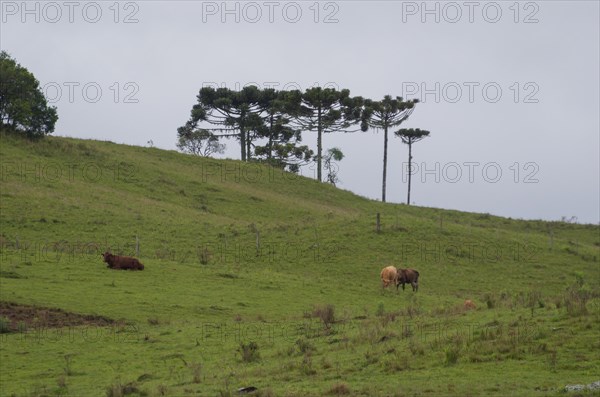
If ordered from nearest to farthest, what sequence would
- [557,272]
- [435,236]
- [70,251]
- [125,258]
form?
[125,258], [70,251], [557,272], [435,236]

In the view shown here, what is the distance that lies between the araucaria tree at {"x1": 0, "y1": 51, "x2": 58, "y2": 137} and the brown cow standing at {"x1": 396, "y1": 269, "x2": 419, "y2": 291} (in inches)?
1436

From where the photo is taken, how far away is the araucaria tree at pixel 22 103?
59469mm

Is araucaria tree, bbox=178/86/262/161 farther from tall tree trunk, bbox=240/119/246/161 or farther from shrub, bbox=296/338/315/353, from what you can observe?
shrub, bbox=296/338/315/353

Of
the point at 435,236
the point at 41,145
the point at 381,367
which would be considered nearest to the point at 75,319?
the point at 381,367

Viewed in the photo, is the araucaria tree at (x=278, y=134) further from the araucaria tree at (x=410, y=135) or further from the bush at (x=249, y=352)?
the bush at (x=249, y=352)

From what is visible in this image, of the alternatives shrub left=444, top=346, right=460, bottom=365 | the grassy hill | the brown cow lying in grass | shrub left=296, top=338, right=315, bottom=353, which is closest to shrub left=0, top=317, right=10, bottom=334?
the grassy hill

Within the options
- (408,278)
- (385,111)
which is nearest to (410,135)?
(385,111)

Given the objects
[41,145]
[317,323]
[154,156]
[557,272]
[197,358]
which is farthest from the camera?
[154,156]

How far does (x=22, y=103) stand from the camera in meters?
59.5

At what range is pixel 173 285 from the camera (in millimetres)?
30125

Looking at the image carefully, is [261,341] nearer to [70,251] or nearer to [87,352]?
[87,352]

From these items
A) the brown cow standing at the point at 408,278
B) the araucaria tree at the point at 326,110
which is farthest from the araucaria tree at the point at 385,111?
the brown cow standing at the point at 408,278

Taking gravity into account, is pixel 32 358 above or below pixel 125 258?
below

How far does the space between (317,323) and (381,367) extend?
7093 mm
